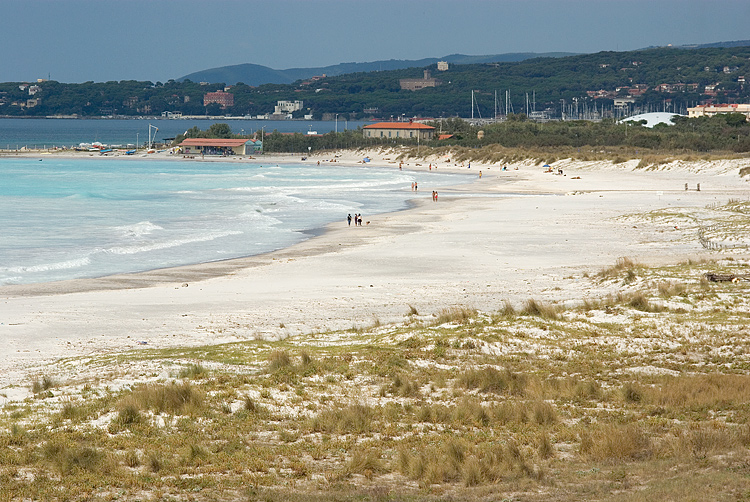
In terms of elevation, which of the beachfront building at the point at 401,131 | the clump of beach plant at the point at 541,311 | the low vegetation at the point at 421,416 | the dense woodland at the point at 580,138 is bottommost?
the low vegetation at the point at 421,416

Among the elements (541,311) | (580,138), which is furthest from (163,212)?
(580,138)

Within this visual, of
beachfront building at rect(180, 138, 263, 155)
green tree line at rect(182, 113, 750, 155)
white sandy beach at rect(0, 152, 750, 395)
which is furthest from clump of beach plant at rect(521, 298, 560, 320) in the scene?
beachfront building at rect(180, 138, 263, 155)

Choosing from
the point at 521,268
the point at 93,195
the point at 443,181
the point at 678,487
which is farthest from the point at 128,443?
the point at 443,181

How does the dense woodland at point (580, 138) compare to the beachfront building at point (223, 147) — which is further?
the beachfront building at point (223, 147)

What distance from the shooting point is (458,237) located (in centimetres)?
3191

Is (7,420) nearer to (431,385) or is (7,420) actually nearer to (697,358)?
(431,385)

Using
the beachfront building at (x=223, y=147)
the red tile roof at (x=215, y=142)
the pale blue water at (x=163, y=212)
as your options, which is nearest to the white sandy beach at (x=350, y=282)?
the pale blue water at (x=163, y=212)

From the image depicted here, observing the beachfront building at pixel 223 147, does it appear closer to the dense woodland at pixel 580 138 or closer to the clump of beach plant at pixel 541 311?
the dense woodland at pixel 580 138

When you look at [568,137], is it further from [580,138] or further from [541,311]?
[541,311]

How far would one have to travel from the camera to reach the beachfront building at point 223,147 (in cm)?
13138

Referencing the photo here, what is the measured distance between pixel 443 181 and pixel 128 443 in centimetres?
6663

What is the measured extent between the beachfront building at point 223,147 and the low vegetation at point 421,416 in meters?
119

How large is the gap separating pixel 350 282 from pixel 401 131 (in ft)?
379

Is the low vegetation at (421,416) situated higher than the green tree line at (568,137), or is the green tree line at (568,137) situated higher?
the green tree line at (568,137)
